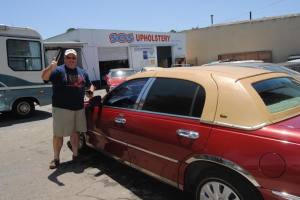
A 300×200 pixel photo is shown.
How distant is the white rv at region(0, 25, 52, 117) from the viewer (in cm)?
1062

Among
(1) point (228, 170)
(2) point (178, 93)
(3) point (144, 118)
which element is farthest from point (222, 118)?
(3) point (144, 118)

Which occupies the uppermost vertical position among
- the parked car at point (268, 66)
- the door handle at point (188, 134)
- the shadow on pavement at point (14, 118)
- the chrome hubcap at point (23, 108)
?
the parked car at point (268, 66)

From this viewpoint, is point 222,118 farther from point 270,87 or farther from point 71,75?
point 71,75

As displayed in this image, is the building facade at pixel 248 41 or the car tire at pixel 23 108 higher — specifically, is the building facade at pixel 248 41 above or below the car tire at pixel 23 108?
above

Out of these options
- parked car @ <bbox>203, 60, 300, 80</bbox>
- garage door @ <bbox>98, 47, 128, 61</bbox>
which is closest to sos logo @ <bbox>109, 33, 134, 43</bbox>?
garage door @ <bbox>98, 47, 128, 61</bbox>

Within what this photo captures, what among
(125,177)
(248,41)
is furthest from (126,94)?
(248,41)

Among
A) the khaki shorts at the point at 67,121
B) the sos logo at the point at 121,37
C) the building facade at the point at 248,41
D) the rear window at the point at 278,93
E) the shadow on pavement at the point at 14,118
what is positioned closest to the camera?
the rear window at the point at 278,93

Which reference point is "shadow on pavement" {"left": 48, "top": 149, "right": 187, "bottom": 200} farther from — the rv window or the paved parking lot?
the rv window

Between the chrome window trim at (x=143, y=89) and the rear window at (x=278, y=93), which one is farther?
the chrome window trim at (x=143, y=89)

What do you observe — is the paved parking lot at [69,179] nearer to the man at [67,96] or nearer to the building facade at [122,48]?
the man at [67,96]

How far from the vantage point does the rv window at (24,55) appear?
1082 cm

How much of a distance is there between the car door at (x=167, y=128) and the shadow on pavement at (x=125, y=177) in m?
0.37

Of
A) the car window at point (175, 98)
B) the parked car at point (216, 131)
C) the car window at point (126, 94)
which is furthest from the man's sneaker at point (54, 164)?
the car window at point (175, 98)

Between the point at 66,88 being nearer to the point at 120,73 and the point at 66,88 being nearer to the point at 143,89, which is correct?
the point at 143,89
